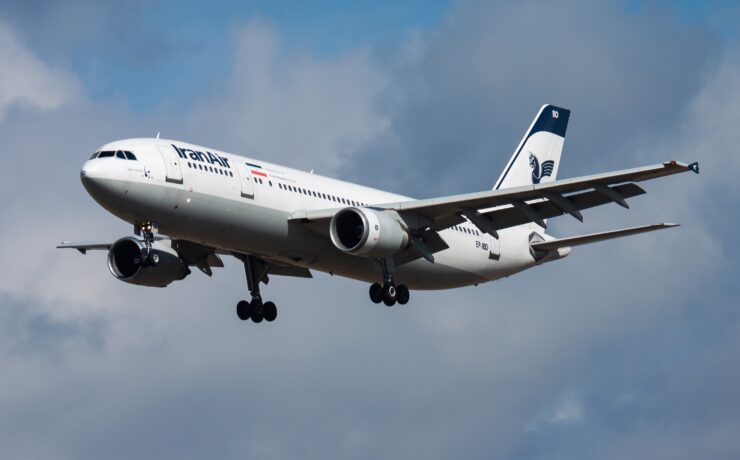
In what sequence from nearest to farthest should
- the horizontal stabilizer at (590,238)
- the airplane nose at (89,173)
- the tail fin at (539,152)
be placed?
the airplane nose at (89,173) < the horizontal stabilizer at (590,238) < the tail fin at (539,152)

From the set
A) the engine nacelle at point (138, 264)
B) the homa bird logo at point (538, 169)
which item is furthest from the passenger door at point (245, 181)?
the homa bird logo at point (538, 169)

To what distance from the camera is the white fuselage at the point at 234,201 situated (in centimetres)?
4591

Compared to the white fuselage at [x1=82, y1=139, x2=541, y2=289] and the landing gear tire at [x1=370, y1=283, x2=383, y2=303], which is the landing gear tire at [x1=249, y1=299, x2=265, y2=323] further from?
the landing gear tire at [x1=370, y1=283, x2=383, y2=303]

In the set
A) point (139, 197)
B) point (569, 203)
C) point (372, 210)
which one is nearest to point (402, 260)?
point (372, 210)

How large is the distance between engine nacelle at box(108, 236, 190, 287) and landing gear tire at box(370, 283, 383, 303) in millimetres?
7030

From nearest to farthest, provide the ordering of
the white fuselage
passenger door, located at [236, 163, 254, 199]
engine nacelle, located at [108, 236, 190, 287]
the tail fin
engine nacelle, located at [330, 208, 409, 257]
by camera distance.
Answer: the white fuselage < passenger door, located at [236, 163, 254, 199] < engine nacelle, located at [330, 208, 409, 257] < engine nacelle, located at [108, 236, 190, 287] < the tail fin

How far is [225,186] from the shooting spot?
4741cm

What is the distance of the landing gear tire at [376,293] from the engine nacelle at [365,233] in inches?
112

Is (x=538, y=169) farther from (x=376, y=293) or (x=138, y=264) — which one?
→ (x=138, y=264)

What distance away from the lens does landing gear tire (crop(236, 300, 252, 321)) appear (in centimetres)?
5528

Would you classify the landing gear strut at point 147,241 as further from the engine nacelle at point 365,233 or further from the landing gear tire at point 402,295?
the landing gear tire at point 402,295

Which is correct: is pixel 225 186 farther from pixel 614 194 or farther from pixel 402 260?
pixel 614 194

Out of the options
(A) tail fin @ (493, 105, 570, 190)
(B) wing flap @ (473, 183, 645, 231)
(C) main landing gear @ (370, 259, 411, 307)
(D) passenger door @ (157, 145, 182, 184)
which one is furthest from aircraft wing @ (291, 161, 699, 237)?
(A) tail fin @ (493, 105, 570, 190)

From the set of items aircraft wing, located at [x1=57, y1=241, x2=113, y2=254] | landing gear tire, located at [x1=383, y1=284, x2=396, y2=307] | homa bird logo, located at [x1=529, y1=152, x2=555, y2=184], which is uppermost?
homa bird logo, located at [x1=529, y1=152, x2=555, y2=184]
